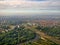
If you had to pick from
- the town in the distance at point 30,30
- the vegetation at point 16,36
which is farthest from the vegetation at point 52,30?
the vegetation at point 16,36

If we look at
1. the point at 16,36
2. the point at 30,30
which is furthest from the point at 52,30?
the point at 16,36

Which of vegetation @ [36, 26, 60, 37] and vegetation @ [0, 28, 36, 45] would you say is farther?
vegetation @ [36, 26, 60, 37]

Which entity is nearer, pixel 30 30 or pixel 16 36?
pixel 16 36

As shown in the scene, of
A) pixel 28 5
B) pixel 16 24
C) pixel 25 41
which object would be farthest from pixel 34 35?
pixel 28 5

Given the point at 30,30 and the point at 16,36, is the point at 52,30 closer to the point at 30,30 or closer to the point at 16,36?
the point at 30,30

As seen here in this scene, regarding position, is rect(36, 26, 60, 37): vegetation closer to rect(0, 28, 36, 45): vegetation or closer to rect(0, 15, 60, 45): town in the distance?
rect(0, 15, 60, 45): town in the distance

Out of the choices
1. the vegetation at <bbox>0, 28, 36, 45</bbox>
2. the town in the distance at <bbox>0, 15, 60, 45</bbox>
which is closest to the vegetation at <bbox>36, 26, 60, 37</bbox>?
the town in the distance at <bbox>0, 15, 60, 45</bbox>

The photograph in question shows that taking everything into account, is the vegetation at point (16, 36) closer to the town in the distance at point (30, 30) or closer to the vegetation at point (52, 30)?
the town in the distance at point (30, 30)

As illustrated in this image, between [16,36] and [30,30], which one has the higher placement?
[30,30]

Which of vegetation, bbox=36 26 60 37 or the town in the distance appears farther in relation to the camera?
vegetation, bbox=36 26 60 37

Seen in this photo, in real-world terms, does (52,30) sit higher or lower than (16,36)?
higher

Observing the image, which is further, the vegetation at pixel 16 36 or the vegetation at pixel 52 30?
the vegetation at pixel 52 30
